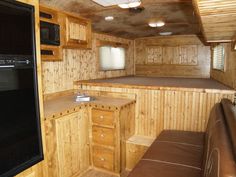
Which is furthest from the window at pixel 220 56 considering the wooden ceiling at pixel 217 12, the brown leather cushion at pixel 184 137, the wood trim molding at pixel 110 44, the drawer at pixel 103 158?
the drawer at pixel 103 158

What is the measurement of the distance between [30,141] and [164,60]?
4.77 m

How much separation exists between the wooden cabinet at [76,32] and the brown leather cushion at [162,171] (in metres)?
1.92

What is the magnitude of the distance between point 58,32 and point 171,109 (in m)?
1.90

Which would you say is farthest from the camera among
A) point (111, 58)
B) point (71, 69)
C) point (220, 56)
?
point (111, 58)

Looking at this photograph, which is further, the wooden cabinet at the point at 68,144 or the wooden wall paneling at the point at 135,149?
the wooden wall paneling at the point at 135,149

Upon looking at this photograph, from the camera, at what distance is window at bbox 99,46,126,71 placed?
187 inches

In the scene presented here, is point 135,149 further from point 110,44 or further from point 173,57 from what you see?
point 173,57

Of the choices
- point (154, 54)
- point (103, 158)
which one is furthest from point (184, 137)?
point (154, 54)

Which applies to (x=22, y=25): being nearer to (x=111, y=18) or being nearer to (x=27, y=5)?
(x=27, y=5)

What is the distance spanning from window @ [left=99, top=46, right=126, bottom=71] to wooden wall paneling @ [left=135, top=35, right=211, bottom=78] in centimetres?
73

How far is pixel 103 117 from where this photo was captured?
279 cm

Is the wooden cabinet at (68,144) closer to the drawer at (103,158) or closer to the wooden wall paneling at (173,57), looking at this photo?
the drawer at (103,158)

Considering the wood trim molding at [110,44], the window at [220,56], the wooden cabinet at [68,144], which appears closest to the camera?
the wooden cabinet at [68,144]

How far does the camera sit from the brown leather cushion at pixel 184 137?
7.67 feet
